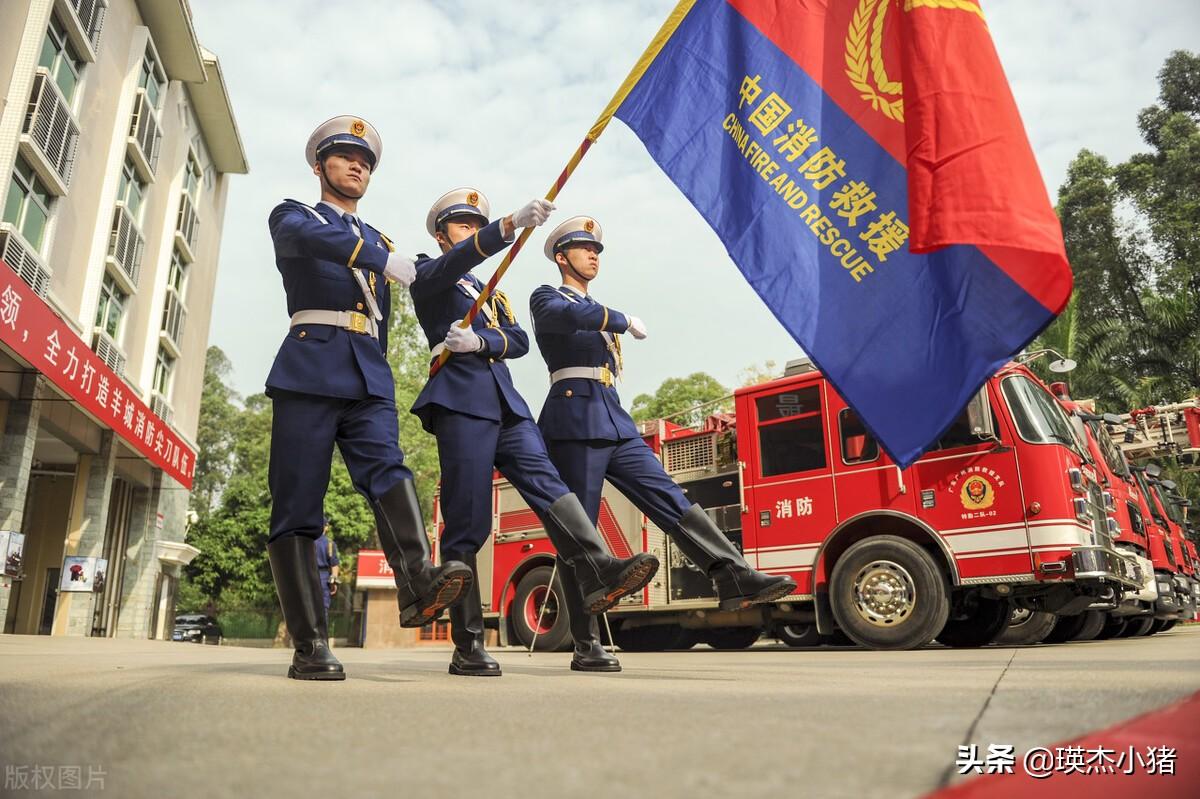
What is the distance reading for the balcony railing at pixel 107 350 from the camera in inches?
672

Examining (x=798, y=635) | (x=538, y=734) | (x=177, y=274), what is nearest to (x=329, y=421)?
(x=538, y=734)

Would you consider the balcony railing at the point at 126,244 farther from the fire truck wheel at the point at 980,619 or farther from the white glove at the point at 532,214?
the fire truck wheel at the point at 980,619

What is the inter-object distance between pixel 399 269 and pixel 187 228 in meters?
22.0

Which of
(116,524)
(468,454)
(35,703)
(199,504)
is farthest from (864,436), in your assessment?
(199,504)

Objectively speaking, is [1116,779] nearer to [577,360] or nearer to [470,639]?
[470,639]

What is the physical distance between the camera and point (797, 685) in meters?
2.68

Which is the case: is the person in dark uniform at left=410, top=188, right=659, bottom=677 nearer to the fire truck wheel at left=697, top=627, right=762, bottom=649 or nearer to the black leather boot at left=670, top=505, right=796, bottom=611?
the black leather boot at left=670, top=505, right=796, bottom=611

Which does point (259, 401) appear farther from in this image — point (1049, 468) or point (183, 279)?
point (1049, 468)

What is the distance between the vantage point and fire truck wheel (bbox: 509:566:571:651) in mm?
9570

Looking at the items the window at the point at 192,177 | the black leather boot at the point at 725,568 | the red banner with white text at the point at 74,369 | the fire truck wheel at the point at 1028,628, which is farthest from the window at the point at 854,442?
the window at the point at 192,177

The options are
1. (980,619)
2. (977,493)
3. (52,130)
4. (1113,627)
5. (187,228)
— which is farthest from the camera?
(187,228)

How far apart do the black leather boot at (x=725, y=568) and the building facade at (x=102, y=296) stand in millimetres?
10186

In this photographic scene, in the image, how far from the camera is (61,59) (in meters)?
15.0

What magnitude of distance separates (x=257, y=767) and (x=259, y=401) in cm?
4305
